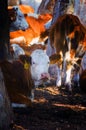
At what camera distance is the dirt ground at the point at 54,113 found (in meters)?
4.42

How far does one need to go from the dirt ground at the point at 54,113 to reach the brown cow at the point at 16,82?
0.15m

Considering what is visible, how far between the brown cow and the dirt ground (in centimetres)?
15

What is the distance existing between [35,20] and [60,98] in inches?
227

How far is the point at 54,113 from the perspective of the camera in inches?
198

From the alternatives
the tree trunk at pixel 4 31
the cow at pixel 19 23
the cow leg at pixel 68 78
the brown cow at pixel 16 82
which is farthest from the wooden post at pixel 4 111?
the cow at pixel 19 23

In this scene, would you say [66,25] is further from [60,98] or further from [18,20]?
[18,20]

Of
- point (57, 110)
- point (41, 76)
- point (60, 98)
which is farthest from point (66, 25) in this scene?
point (57, 110)

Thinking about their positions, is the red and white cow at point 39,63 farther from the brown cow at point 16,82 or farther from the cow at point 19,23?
the cow at point 19,23

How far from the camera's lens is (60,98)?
252 inches

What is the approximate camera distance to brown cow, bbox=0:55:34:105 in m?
5.15

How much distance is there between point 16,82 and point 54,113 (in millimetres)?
649

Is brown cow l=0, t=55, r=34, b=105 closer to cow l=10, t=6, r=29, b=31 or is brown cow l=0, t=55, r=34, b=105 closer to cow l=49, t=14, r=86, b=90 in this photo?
cow l=49, t=14, r=86, b=90

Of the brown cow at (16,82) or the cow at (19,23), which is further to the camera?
the cow at (19,23)

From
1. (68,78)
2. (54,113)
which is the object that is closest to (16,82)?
(54,113)
